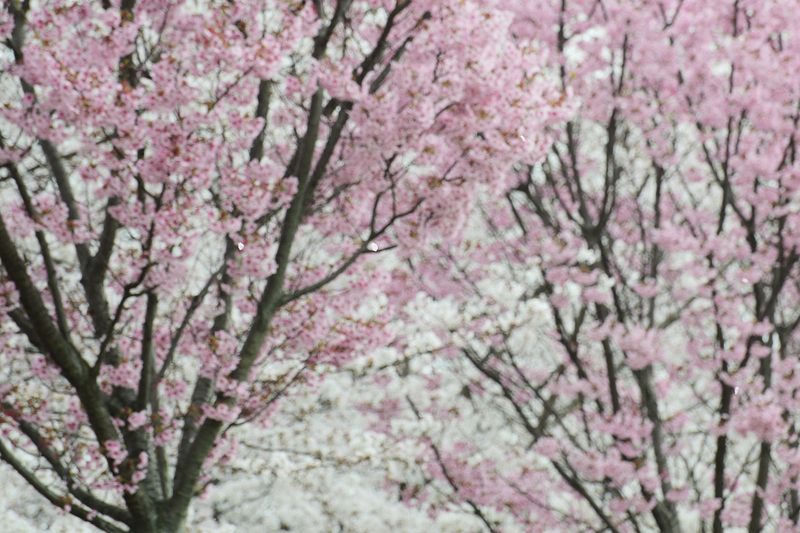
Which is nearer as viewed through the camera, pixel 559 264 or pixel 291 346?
pixel 291 346

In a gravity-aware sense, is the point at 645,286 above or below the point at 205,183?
above

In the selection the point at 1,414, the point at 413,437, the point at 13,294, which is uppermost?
the point at 413,437

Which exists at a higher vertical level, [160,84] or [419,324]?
[419,324]

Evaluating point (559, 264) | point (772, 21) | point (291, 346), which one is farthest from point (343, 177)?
point (772, 21)

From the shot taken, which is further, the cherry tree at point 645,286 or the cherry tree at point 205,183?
the cherry tree at point 645,286

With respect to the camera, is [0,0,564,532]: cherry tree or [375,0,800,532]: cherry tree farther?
[375,0,800,532]: cherry tree

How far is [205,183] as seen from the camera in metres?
4.79

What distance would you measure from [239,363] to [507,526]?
186 inches

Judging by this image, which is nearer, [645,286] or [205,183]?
[205,183]

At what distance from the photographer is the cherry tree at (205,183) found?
4.76m

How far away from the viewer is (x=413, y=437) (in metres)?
8.19

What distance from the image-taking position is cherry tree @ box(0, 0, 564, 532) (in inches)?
→ 187

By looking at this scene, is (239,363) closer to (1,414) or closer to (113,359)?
(113,359)

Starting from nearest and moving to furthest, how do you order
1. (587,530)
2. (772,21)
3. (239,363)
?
Result: (239,363)
(772,21)
(587,530)
